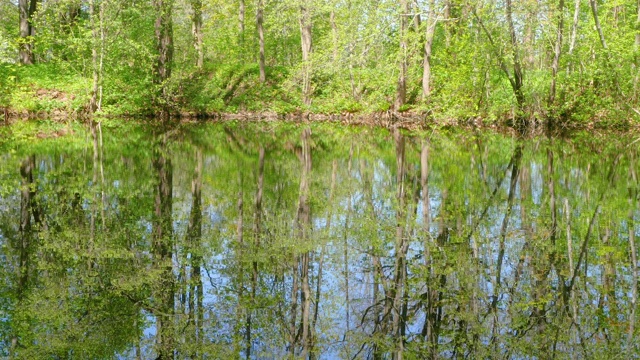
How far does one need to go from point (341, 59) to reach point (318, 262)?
1314 cm

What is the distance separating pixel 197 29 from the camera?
3556cm

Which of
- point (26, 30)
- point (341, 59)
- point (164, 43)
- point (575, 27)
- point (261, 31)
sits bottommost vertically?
point (341, 59)

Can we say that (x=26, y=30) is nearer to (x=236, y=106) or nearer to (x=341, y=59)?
(x=236, y=106)

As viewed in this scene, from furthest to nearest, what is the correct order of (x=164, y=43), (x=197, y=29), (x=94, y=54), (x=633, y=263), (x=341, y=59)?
(x=197, y=29) → (x=164, y=43) → (x=94, y=54) → (x=341, y=59) → (x=633, y=263)

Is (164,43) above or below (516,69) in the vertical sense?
above

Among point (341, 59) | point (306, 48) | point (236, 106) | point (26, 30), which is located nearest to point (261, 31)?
point (306, 48)

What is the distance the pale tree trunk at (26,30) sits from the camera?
2995cm

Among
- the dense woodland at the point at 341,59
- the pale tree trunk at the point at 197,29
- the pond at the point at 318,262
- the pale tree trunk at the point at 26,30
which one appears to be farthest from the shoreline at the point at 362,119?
the pond at the point at 318,262

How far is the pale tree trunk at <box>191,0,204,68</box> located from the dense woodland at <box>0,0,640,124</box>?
141 millimetres

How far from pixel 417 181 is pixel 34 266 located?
6981mm

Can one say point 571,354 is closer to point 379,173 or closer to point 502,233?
point 502,233

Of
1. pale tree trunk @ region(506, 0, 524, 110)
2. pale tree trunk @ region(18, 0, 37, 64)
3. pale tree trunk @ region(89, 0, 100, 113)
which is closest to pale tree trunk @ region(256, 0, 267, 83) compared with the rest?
pale tree trunk @ region(89, 0, 100, 113)

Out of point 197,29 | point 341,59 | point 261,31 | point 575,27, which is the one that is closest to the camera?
point 341,59

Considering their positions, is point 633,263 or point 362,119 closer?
point 633,263
